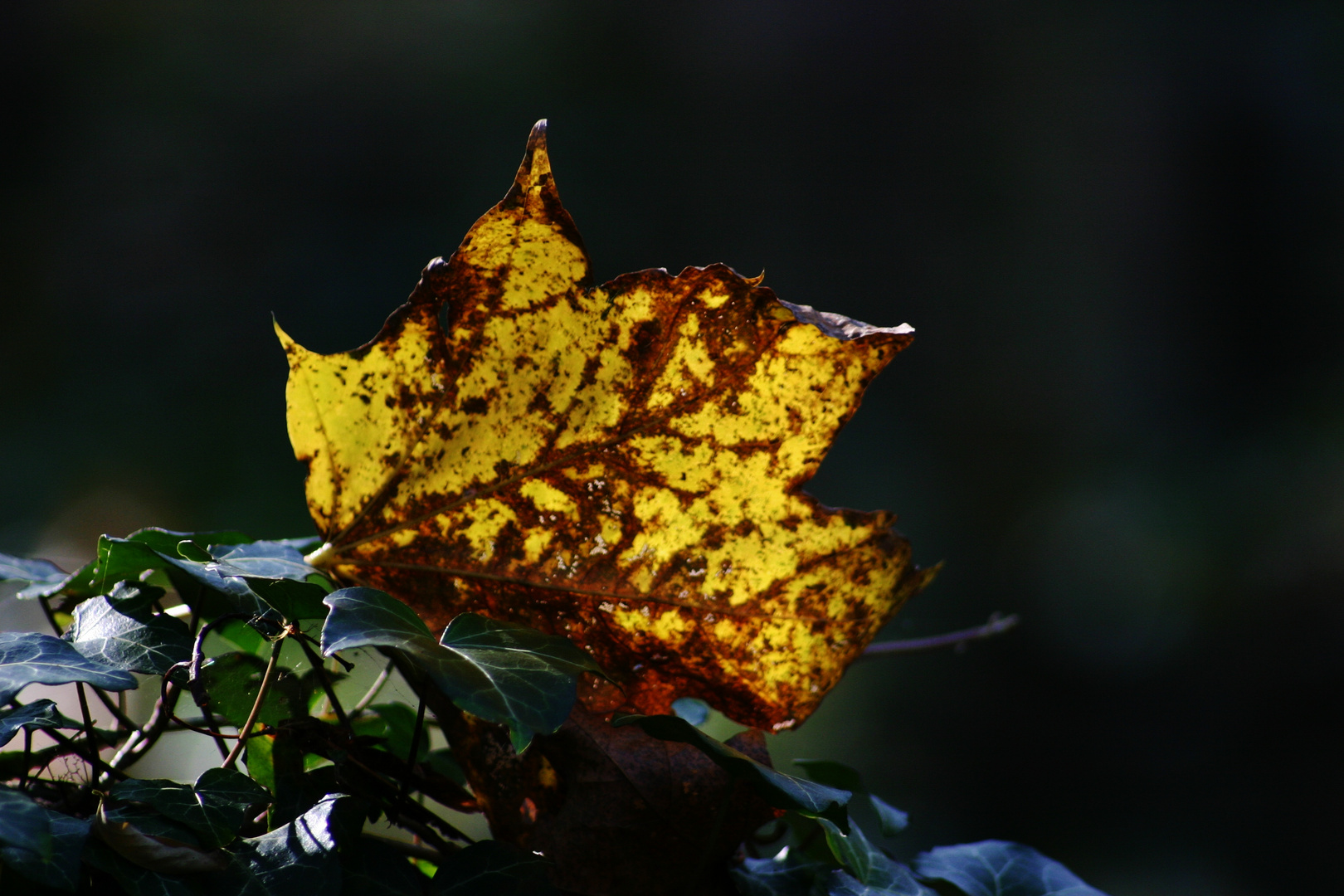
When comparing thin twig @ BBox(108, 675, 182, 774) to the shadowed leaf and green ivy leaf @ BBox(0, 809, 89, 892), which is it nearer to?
green ivy leaf @ BBox(0, 809, 89, 892)

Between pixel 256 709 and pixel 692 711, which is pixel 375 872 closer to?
pixel 256 709

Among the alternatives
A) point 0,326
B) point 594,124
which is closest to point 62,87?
point 0,326

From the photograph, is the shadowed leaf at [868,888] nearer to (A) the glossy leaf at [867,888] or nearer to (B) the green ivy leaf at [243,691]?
(A) the glossy leaf at [867,888]

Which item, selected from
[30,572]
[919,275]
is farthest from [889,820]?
[919,275]

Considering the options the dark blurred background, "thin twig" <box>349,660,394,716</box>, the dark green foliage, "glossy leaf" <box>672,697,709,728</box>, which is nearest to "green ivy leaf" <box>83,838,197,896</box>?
the dark green foliage

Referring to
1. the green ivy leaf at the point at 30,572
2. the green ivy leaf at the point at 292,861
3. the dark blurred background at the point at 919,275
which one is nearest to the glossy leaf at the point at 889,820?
the green ivy leaf at the point at 292,861

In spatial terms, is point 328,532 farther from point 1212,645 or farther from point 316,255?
point 316,255
